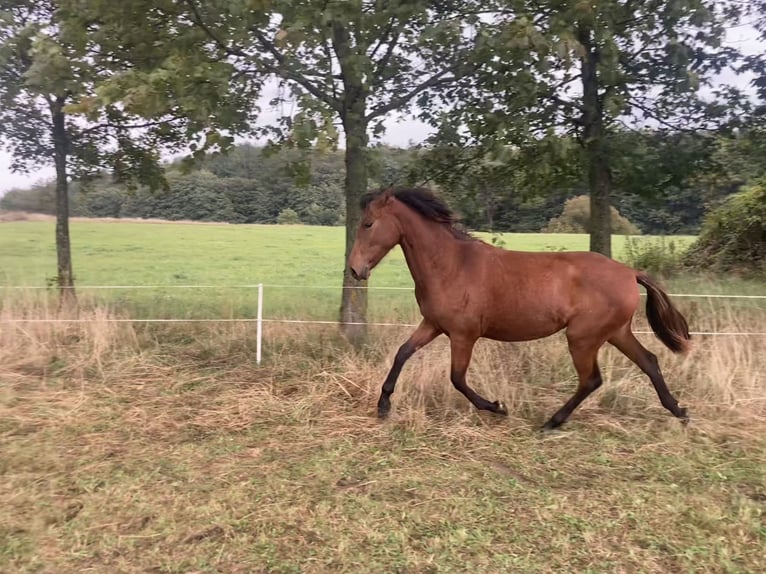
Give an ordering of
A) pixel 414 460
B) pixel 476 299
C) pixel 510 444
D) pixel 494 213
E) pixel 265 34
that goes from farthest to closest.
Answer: pixel 494 213 → pixel 265 34 → pixel 476 299 → pixel 510 444 → pixel 414 460

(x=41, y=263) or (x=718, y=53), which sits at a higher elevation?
(x=718, y=53)

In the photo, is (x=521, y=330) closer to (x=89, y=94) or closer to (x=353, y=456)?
(x=353, y=456)

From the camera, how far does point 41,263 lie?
12.9m

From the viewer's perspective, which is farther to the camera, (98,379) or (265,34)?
(265,34)

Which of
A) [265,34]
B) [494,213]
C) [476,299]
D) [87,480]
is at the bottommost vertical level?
[87,480]

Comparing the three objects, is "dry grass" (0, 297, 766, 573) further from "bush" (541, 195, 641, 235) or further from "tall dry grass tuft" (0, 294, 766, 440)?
"bush" (541, 195, 641, 235)

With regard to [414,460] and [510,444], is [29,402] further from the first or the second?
[510,444]

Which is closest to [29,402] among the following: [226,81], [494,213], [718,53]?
[226,81]

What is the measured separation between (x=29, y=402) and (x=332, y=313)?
4115mm

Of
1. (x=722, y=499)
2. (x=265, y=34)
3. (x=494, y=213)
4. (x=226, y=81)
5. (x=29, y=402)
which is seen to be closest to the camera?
(x=722, y=499)

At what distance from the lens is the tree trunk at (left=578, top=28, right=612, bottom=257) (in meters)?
7.20

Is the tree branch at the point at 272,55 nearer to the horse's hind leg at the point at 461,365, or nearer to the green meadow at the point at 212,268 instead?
the green meadow at the point at 212,268

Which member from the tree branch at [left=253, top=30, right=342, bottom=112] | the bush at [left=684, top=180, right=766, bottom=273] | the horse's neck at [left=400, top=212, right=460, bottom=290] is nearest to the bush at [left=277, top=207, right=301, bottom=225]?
the tree branch at [left=253, top=30, right=342, bottom=112]

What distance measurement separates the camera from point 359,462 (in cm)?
390
